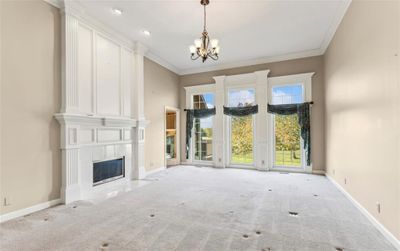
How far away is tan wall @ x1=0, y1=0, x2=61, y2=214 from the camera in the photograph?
2744mm

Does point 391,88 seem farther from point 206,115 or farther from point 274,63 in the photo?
point 206,115

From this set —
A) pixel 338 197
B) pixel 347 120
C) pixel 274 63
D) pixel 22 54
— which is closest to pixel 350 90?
pixel 347 120

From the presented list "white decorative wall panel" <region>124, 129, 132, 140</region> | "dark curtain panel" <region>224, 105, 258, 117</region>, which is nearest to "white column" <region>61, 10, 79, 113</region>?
"white decorative wall panel" <region>124, 129, 132, 140</region>

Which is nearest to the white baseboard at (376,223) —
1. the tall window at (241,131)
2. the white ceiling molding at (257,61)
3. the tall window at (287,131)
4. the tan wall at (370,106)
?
the tan wall at (370,106)

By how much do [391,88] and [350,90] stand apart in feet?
4.41

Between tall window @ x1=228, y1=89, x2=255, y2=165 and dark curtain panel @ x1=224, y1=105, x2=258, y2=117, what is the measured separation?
18 centimetres

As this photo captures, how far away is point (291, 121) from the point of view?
19.4ft

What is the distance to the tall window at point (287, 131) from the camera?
584cm

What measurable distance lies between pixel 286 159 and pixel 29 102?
625 cm

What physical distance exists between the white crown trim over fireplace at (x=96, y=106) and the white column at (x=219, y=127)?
247 cm

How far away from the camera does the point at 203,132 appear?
7.11m

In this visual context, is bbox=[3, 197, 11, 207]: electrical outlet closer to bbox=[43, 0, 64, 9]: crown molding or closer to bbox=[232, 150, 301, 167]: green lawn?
bbox=[43, 0, 64, 9]: crown molding

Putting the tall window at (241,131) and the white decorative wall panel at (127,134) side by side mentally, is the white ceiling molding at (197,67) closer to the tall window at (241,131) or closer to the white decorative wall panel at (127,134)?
the tall window at (241,131)

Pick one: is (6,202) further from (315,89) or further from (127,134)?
(315,89)
